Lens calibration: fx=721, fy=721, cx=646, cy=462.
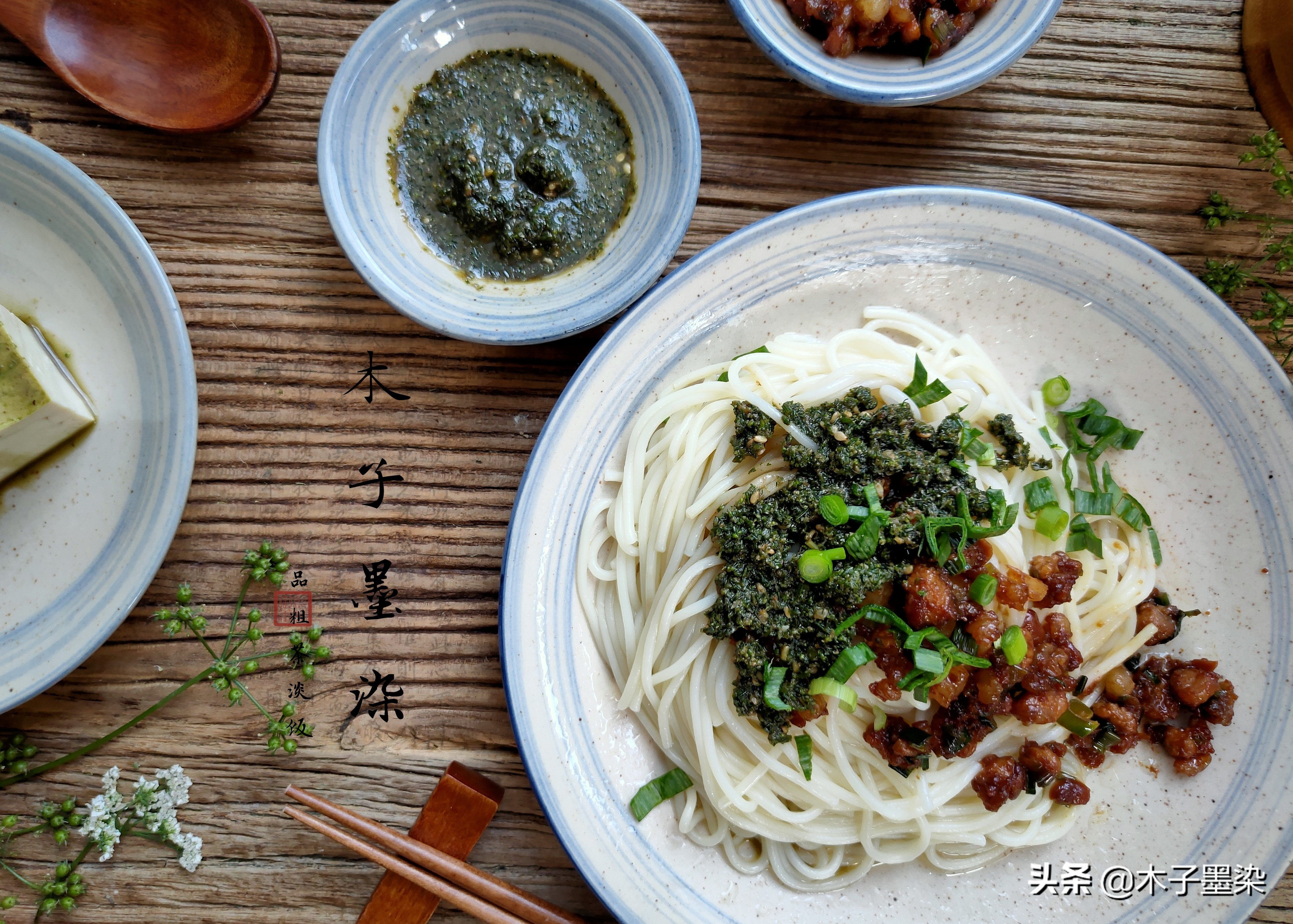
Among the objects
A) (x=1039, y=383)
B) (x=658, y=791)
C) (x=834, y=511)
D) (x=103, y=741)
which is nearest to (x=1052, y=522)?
(x=1039, y=383)

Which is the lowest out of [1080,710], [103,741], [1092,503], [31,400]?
[103,741]

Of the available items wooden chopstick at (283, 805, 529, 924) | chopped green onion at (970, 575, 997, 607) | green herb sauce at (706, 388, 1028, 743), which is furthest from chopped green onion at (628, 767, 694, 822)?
chopped green onion at (970, 575, 997, 607)

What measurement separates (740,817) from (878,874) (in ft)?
2.20

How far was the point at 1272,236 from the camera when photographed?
3197 mm

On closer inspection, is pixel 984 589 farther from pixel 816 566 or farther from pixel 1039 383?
pixel 1039 383

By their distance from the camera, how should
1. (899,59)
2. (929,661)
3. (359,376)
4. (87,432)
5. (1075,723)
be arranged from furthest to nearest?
(359,376), (87,432), (899,59), (1075,723), (929,661)

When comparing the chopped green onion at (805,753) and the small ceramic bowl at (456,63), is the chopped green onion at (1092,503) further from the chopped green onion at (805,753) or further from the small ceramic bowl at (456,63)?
the small ceramic bowl at (456,63)

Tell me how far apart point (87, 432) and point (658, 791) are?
107 inches

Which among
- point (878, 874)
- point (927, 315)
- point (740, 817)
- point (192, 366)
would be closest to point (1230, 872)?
point (878, 874)

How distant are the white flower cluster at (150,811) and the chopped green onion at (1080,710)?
3.52 meters

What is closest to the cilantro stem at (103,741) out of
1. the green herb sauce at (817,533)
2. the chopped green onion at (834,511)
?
the green herb sauce at (817,533)

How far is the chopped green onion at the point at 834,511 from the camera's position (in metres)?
2.43

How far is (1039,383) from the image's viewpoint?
3.04 metres

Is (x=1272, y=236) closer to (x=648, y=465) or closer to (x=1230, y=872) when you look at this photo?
(x=1230, y=872)
